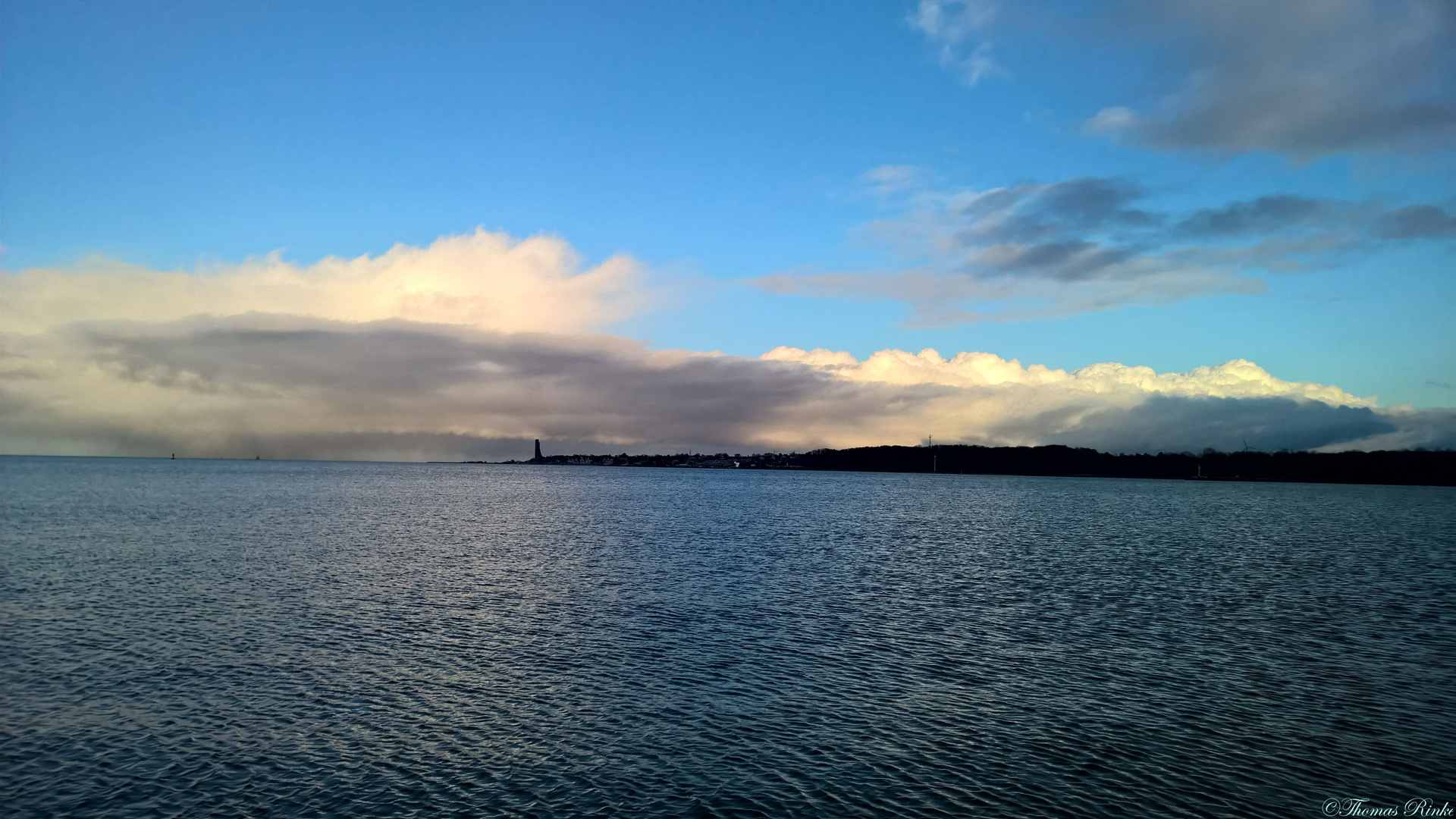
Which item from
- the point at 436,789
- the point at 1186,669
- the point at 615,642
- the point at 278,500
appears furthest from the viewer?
the point at 278,500

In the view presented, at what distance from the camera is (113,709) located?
84.6ft

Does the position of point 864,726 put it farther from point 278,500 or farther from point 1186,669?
point 278,500

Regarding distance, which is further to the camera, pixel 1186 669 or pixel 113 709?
pixel 1186 669

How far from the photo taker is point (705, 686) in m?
29.8

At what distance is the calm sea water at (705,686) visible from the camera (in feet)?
67.7

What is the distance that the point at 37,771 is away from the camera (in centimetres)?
2103

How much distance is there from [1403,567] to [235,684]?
90.7 metres

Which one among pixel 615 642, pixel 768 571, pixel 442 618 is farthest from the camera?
pixel 768 571

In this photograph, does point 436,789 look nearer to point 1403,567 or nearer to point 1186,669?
point 1186,669

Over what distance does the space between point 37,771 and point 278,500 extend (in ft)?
461

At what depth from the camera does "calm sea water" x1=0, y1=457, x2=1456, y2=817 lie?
20641mm

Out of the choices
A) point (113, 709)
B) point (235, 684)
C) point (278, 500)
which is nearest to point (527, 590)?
point (235, 684)

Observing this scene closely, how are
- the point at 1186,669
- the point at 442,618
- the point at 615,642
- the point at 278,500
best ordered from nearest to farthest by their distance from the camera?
Result: 1. the point at 1186,669
2. the point at 615,642
3. the point at 442,618
4. the point at 278,500

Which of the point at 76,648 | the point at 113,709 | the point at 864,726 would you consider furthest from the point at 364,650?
the point at 864,726
